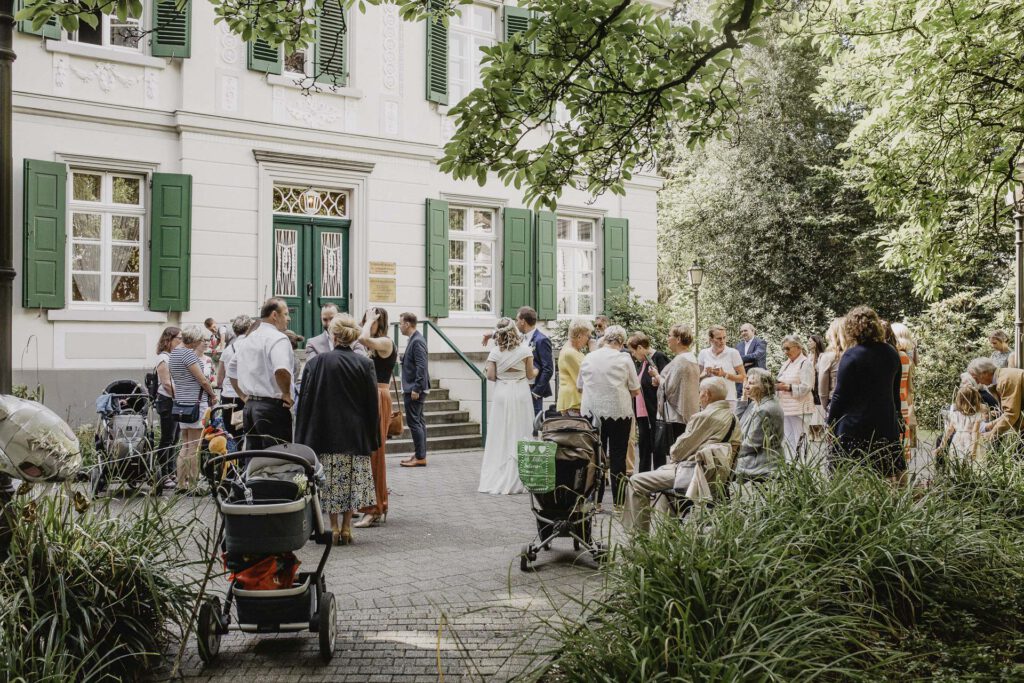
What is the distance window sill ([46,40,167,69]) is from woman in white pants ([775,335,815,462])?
10.1 meters

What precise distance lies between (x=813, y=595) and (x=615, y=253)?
1547 cm

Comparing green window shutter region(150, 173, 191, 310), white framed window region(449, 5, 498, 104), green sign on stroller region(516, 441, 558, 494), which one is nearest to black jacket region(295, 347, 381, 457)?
green sign on stroller region(516, 441, 558, 494)

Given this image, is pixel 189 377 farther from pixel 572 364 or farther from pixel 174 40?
pixel 174 40

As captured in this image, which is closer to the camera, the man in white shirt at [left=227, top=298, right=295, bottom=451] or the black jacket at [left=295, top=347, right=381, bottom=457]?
the black jacket at [left=295, top=347, right=381, bottom=457]

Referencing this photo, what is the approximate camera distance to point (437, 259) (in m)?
16.2

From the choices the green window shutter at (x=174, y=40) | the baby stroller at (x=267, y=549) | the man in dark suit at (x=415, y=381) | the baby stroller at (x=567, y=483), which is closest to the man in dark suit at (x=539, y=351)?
the man in dark suit at (x=415, y=381)

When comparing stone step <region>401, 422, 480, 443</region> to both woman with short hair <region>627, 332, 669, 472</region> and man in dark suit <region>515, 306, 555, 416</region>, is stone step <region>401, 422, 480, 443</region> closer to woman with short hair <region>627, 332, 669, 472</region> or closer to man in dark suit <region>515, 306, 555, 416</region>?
man in dark suit <region>515, 306, 555, 416</region>

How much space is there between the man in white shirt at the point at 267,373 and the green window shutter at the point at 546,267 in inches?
407

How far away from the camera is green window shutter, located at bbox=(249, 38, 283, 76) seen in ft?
47.2

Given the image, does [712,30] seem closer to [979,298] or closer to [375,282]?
[375,282]

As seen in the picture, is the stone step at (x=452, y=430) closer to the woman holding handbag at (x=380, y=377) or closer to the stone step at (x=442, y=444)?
the stone step at (x=442, y=444)

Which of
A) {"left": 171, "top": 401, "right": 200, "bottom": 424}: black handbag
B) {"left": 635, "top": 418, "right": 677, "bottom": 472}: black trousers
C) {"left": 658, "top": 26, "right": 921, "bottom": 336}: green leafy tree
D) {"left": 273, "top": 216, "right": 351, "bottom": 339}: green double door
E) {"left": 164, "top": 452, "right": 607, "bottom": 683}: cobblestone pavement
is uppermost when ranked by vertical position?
{"left": 658, "top": 26, "right": 921, "bottom": 336}: green leafy tree

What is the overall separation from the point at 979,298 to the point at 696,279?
22.4 ft

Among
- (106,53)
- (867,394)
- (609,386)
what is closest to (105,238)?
(106,53)
